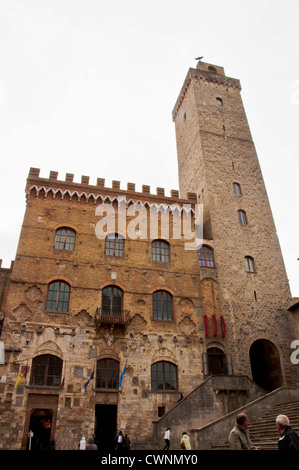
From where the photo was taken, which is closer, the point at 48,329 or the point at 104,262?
the point at 48,329

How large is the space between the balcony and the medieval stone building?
69mm

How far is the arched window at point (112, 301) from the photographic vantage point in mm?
20539

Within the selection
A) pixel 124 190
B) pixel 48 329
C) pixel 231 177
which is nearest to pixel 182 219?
pixel 124 190

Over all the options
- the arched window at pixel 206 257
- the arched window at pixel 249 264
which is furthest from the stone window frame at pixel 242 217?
the arched window at pixel 206 257

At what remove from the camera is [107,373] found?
1900 centimetres

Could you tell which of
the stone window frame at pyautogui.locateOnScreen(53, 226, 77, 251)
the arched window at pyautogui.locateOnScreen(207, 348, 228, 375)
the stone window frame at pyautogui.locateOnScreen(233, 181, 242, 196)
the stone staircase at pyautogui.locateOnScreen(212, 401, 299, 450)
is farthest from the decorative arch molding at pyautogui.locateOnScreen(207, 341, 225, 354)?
the stone window frame at pyautogui.locateOnScreen(233, 181, 242, 196)

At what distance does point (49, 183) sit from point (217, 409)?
16905 millimetres

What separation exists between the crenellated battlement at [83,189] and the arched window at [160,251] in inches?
127

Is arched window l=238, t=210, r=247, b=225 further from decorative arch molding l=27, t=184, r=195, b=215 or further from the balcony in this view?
the balcony

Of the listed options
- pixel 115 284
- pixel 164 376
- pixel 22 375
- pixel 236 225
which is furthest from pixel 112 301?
pixel 236 225

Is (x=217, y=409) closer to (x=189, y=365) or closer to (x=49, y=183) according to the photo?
(x=189, y=365)

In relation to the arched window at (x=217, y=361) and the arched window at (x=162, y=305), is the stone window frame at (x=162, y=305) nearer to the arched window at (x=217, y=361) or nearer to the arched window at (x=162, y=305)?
the arched window at (x=162, y=305)

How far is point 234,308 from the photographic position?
23094mm

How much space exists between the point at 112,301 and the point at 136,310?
1.55 metres
